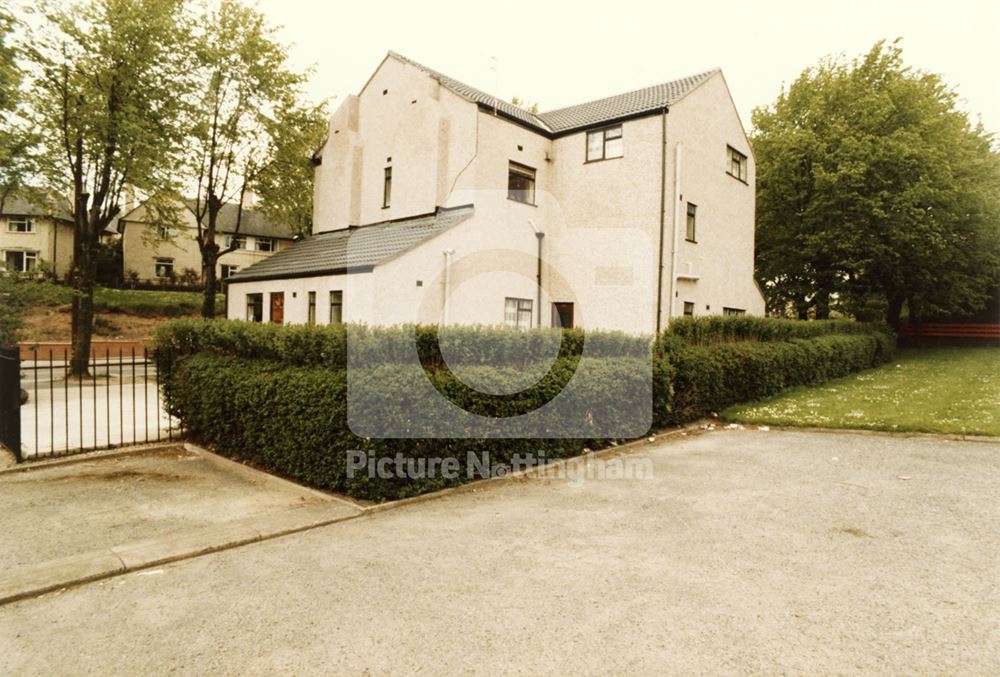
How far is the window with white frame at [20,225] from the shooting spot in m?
42.7

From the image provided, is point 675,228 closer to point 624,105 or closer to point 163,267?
point 624,105

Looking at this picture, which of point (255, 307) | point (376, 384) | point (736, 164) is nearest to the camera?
point (376, 384)

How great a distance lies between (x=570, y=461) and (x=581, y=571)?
13.0 feet

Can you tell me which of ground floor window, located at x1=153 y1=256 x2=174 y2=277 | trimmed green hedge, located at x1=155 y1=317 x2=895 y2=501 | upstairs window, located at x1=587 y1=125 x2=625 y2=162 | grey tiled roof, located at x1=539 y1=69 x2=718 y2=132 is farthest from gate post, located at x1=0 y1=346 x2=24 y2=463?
ground floor window, located at x1=153 y1=256 x2=174 y2=277

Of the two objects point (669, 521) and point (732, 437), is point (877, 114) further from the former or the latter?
point (669, 521)

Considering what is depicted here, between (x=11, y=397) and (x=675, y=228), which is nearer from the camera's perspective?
(x=11, y=397)

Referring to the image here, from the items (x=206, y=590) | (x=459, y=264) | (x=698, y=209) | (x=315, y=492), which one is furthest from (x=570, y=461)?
(x=698, y=209)

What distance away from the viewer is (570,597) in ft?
13.4

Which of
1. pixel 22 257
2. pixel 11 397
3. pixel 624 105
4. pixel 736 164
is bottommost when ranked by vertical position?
pixel 11 397

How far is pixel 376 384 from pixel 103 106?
68.3 ft

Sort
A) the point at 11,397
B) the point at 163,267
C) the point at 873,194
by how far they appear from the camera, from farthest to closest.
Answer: the point at 163,267 → the point at 873,194 → the point at 11,397

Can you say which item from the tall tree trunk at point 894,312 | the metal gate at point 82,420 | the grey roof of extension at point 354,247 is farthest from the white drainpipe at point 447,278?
the tall tree trunk at point 894,312

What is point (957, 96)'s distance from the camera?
27.9m

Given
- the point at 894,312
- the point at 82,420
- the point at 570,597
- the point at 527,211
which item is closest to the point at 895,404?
the point at 527,211
